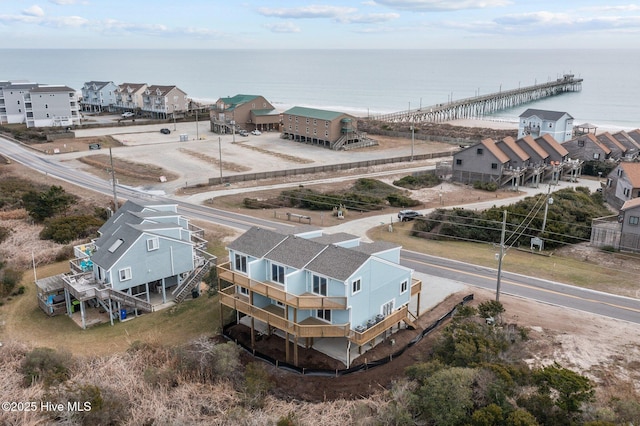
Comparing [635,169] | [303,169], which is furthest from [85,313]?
[635,169]

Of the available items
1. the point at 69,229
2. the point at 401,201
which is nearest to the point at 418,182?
the point at 401,201

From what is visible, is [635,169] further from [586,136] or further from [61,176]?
[61,176]

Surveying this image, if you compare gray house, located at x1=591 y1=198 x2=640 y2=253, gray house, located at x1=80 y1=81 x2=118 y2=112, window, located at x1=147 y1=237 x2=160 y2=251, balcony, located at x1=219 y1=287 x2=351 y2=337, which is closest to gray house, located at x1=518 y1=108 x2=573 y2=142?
gray house, located at x1=591 y1=198 x2=640 y2=253

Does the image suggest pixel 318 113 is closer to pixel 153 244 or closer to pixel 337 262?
pixel 153 244

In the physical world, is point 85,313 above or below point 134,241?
below

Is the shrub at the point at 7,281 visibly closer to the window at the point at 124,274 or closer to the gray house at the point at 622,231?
the window at the point at 124,274

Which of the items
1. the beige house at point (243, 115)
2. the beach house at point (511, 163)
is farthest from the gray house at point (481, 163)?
the beige house at point (243, 115)

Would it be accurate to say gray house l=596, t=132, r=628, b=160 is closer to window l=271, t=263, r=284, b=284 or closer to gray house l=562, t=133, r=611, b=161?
gray house l=562, t=133, r=611, b=161
